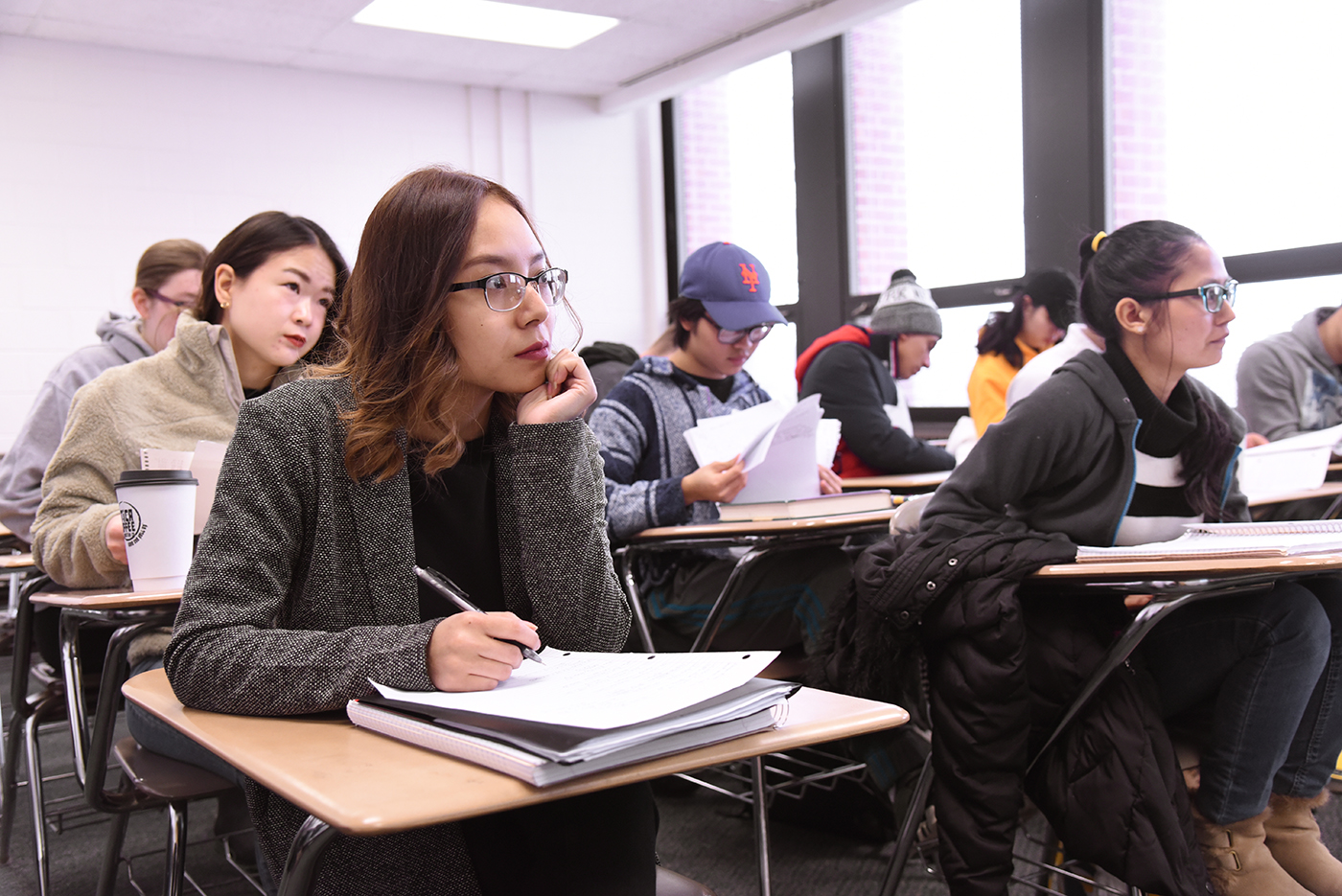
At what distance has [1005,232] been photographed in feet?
15.4

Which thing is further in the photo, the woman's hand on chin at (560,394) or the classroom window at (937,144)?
the classroom window at (937,144)

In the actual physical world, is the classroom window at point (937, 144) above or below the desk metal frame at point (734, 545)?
above

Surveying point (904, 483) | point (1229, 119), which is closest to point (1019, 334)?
point (1229, 119)

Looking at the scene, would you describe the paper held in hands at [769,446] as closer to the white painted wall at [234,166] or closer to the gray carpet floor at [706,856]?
the gray carpet floor at [706,856]

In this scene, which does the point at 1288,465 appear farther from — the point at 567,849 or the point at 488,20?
the point at 488,20

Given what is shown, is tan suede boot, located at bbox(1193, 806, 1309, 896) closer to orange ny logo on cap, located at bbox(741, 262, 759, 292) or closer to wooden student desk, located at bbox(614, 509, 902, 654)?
wooden student desk, located at bbox(614, 509, 902, 654)

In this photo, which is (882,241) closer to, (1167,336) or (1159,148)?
(1159,148)

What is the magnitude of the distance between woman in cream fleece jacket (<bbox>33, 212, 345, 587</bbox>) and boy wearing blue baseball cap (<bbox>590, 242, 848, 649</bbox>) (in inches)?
28.7

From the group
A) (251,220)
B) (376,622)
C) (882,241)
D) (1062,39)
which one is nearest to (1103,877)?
(376,622)

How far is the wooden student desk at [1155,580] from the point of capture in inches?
49.9

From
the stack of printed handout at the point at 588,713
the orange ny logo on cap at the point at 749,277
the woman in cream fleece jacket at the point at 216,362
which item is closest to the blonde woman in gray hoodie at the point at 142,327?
the woman in cream fleece jacket at the point at 216,362

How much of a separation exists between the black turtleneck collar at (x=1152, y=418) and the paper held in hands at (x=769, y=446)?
1.96 feet

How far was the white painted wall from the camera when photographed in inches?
203

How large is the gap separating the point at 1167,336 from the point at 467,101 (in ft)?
17.3
